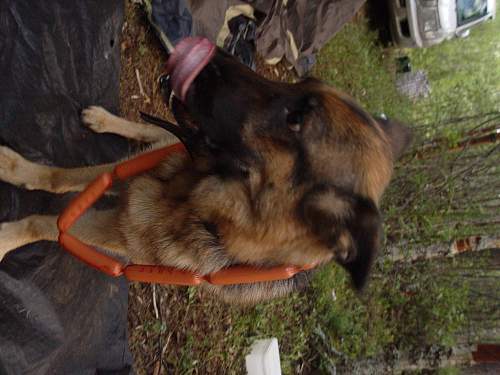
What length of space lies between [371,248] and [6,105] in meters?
1.70

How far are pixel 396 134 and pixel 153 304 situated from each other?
81.1 inches

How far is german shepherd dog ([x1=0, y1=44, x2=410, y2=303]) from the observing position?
70.3 inches

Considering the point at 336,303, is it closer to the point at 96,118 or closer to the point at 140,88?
the point at 140,88

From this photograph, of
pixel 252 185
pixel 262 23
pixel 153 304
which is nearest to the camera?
pixel 252 185

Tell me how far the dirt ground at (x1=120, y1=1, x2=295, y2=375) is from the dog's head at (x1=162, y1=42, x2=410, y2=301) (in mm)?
1580

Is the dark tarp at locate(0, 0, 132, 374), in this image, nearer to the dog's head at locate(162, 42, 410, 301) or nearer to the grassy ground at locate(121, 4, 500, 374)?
the grassy ground at locate(121, 4, 500, 374)

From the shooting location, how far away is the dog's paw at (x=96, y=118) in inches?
106

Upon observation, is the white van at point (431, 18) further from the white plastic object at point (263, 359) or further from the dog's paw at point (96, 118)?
the dog's paw at point (96, 118)

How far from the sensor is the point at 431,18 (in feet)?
23.5

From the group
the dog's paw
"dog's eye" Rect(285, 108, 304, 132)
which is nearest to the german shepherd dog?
"dog's eye" Rect(285, 108, 304, 132)

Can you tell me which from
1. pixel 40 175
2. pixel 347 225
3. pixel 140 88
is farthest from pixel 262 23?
pixel 347 225

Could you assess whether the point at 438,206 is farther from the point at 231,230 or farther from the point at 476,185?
the point at 231,230

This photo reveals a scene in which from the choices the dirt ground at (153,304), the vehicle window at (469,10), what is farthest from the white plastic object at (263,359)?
the vehicle window at (469,10)

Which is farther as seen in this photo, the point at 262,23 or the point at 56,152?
the point at 262,23
